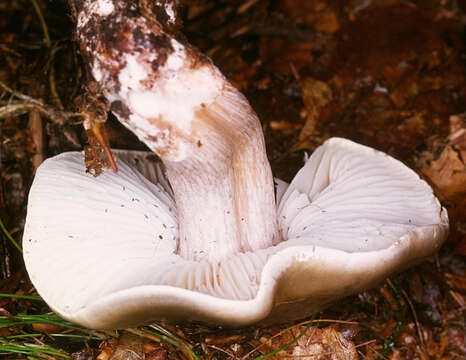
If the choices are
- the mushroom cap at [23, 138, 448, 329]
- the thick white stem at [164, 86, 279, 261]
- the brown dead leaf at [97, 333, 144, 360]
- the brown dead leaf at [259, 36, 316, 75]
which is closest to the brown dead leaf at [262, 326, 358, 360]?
the mushroom cap at [23, 138, 448, 329]

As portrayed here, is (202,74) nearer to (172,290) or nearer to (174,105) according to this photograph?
(174,105)

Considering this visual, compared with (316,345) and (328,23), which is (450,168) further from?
(328,23)

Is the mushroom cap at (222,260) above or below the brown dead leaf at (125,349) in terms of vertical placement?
above

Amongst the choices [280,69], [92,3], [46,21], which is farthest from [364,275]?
[46,21]

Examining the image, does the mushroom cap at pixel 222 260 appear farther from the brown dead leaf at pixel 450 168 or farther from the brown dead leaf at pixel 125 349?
the brown dead leaf at pixel 450 168

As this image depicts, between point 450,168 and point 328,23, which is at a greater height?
point 328,23

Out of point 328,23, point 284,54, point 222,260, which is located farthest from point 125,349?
point 328,23

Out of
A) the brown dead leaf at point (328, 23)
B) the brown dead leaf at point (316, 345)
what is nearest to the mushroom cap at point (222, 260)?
the brown dead leaf at point (316, 345)
